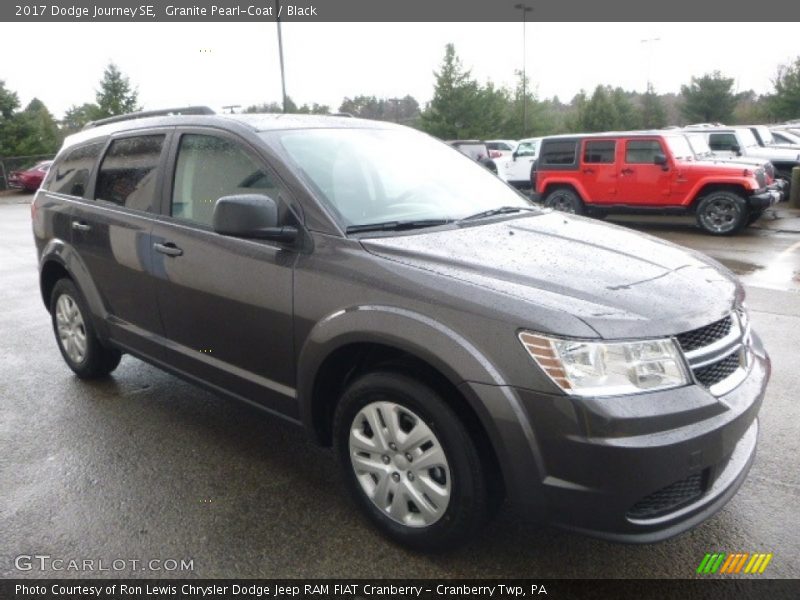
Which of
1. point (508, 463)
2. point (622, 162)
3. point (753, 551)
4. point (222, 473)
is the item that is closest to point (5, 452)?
point (222, 473)

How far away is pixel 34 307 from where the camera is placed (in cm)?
722

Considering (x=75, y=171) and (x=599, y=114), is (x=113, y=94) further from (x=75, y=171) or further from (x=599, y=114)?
(x=75, y=171)

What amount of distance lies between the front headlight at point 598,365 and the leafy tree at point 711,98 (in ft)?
148

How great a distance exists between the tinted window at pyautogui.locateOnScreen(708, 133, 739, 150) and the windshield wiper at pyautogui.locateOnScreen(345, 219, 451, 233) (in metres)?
15.1

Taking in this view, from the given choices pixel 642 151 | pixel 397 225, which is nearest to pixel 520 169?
pixel 642 151

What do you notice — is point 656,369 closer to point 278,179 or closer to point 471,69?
point 278,179

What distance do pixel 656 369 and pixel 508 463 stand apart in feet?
1.92

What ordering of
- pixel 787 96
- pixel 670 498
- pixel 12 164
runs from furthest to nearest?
pixel 787 96 < pixel 12 164 < pixel 670 498

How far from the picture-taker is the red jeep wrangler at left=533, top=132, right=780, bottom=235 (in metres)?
11.4

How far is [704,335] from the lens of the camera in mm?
2426

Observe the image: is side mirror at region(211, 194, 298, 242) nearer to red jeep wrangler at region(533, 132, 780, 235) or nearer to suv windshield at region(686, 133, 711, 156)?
red jeep wrangler at region(533, 132, 780, 235)

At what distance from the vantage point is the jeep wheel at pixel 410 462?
2434 mm

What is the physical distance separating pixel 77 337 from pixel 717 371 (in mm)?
4063

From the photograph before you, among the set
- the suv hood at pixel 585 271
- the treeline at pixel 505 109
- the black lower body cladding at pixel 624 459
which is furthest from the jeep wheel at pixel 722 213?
the treeline at pixel 505 109
